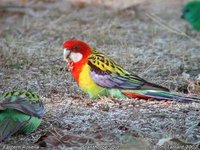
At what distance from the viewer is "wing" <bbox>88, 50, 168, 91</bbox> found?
498 centimetres

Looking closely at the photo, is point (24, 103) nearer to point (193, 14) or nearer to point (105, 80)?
point (105, 80)

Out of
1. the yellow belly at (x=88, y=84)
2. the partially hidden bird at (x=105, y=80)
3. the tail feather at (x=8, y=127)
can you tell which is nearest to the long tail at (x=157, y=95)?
the partially hidden bird at (x=105, y=80)

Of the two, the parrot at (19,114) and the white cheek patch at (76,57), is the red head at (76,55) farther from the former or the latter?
the parrot at (19,114)

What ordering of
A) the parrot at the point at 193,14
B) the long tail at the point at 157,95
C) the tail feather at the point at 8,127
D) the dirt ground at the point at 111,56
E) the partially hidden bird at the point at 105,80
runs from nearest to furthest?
the tail feather at the point at 8,127 < the dirt ground at the point at 111,56 < the long tail at the point at 157,95 < the partially hidden bird at the point at 105,80 < the parrot at the point at 193,14

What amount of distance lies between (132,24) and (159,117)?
14.1 feet

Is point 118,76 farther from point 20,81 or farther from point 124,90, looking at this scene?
point 20,81

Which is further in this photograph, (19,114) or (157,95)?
(157,95)

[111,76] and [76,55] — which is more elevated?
[76,55]

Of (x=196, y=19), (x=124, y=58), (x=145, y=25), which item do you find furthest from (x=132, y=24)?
(x=124, y=58)

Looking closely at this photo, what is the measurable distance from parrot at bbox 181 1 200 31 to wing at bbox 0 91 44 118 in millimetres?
4627

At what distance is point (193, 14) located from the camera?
9.20 metres

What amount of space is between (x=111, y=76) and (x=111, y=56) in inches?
66.1

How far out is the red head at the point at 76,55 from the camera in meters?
5.06

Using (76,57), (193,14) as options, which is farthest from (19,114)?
(193,14)
